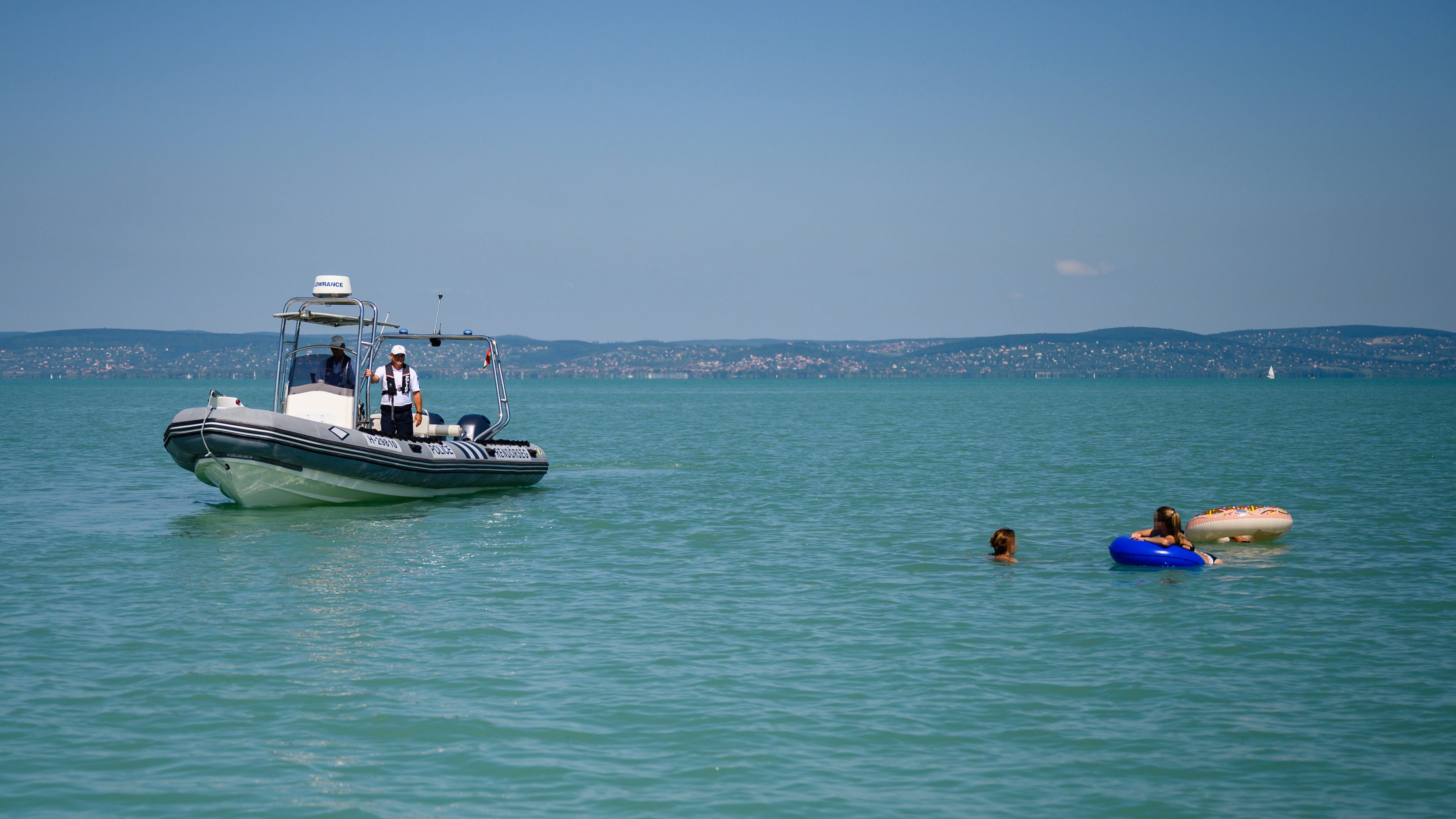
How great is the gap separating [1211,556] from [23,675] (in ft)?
40.6

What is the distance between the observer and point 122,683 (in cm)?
878

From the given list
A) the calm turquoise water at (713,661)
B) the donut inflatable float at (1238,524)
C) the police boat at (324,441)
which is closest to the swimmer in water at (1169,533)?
the calm turquoise water at (713,661)

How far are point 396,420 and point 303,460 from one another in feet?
6.30

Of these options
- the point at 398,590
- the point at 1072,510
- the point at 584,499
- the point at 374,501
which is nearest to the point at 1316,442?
the point at 1072,510

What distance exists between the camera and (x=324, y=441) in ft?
57.1

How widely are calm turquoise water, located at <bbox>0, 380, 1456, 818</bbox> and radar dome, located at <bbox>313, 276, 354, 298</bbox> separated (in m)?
3.42

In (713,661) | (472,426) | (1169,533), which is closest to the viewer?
(713,661)

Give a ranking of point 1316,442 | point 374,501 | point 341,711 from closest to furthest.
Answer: point 341,711
point 374,501
point 1316,442

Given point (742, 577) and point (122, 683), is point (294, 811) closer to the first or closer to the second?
point (122, 683)

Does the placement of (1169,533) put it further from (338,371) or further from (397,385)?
(338,371)

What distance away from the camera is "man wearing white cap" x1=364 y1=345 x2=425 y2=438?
18578mm

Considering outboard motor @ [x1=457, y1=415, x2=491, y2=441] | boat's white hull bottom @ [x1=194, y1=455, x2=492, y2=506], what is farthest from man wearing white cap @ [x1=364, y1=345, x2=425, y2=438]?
outboard motor @ [x1=457, y1=415, x2=491, y2=441]

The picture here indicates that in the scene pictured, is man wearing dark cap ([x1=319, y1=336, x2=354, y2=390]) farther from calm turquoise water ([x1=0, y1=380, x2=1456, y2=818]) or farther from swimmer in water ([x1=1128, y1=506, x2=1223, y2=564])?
swimmer in water ([x1=1128, y1=506, x2=1223, y2=564])

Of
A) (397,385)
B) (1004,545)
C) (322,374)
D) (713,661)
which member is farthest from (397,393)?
(713,661)
